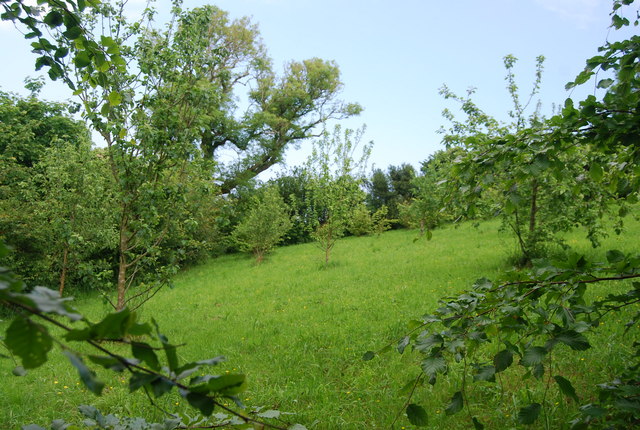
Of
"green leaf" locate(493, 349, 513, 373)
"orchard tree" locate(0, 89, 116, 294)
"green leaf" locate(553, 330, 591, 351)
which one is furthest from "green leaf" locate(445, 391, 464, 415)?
"orchard tree" locate(0, 89, 116, 294)

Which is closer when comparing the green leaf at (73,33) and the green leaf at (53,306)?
the green leaf at (53,306)

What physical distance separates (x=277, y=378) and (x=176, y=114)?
3.59 meters

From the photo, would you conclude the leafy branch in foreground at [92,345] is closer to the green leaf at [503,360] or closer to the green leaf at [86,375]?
the green leaf at [86,375]

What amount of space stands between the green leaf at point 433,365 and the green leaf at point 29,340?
1168 mm

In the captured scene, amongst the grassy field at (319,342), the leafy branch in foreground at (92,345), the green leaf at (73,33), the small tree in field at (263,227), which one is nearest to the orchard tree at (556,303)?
the leafy branch in foreground at (92,345)

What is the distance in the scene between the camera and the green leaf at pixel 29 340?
1.72 feet

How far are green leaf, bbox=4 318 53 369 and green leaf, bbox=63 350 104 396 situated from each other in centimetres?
6

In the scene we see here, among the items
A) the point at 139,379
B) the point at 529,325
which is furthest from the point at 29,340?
the point at 529,325

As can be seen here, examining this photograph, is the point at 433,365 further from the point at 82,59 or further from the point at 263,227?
the point at 263,227

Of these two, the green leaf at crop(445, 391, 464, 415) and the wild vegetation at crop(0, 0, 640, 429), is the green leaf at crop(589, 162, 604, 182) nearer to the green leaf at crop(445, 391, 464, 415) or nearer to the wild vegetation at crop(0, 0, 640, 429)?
the wild vegetation at crop(0, 0, 640, 429)

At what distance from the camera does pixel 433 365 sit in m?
Result: 1.43

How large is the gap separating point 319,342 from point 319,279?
5.02 metres

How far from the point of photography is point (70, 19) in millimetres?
1593

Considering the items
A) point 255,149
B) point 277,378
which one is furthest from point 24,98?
point 277,378
